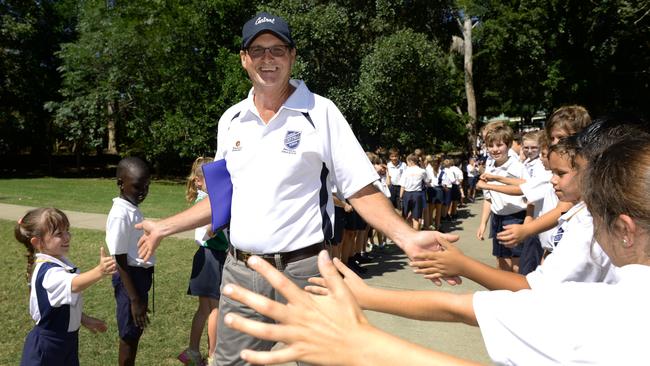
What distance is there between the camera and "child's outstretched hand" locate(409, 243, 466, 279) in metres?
2.31

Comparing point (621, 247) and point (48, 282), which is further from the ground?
point (621, 247)

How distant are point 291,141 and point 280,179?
22 centimetres

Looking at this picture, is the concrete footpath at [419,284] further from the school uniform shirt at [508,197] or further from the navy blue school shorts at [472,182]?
the navy blue school shorts at [472,182]

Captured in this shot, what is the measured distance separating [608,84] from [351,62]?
46.1 feet

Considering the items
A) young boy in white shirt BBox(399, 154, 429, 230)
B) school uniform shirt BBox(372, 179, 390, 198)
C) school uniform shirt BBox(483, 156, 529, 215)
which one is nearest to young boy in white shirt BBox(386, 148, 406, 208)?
young boy in white shirt BBox(399, 154, 429, 230)

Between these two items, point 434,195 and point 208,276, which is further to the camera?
point 434,195

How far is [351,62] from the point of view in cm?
2073

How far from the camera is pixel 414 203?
39.5 feet

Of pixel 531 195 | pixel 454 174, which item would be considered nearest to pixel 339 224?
pixel 531 195

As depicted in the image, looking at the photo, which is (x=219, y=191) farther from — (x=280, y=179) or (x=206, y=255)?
(x=206, y=255)

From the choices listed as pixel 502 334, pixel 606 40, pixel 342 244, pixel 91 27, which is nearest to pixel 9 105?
pixel 91 27

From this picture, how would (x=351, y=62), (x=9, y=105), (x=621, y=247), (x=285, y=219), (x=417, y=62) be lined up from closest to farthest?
(x=621, y=247), (x=285, y=219), (x=417, y=62), (x=351, y=62), (x=9, y=105)

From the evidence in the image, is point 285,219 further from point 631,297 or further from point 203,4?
point 203,4

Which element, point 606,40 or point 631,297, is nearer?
point 631,297
